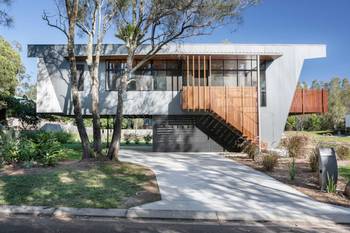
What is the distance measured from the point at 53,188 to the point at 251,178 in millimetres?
5334

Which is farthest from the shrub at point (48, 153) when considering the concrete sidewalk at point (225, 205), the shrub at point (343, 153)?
the shrub at point (343, 153)

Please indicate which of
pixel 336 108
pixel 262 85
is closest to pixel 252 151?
pixel 262 85

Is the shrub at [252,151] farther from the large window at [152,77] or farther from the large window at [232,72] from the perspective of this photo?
the large window at [152,77]

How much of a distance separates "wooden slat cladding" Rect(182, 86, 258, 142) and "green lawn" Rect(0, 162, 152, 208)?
6718 mm

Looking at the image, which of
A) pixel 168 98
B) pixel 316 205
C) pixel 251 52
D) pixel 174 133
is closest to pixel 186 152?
pixel 174 133

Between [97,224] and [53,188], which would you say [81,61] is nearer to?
[53,188]

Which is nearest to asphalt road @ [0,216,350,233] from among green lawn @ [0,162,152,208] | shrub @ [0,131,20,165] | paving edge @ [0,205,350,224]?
paving edge @ [0,205,350,224]

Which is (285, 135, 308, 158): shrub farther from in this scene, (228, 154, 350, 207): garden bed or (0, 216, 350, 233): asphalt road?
(0, 216, 350, 233): asphalt road

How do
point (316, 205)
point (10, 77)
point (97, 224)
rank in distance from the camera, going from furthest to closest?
point (10, 77) → point (316, 205) → point (97, 224)

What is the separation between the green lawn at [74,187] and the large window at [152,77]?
27.2 ft

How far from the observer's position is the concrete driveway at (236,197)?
6.13 m

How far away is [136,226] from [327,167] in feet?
16.2

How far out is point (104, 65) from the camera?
18.0 metres

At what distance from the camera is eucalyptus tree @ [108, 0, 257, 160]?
475 inches
